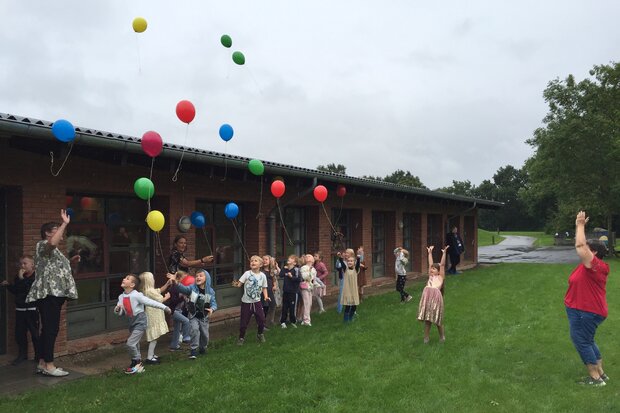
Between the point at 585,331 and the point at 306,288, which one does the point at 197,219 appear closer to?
the point at 306,288

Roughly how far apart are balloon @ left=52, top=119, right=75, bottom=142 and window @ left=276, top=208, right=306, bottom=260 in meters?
6.73

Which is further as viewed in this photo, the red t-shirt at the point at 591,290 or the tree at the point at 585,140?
the tree at the point at 585,140

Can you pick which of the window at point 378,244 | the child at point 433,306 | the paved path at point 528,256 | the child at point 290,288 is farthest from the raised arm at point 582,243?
the paved path at point 528,256

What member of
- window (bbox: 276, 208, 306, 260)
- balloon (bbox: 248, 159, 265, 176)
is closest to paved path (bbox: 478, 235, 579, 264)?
window (bbox: 276, 208, 306, 260)

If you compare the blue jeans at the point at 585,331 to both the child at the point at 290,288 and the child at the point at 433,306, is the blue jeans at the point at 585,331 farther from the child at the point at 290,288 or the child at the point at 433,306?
the child at the point at 290,288

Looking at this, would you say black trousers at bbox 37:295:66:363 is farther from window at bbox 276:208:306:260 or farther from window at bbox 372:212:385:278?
window at bbox 372:212:385:278

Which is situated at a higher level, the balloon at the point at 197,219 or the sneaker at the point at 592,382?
the balloon at the point at 197,219

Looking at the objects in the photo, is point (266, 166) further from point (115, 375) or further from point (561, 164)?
point (561, 164)

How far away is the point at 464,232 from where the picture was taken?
24219 millimetres

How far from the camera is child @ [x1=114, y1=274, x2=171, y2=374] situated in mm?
6020

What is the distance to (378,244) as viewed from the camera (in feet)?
56.0

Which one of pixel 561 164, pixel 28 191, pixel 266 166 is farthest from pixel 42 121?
pixel 561 164

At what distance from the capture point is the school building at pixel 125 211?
6.59m

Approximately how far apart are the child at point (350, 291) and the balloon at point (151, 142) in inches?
160
